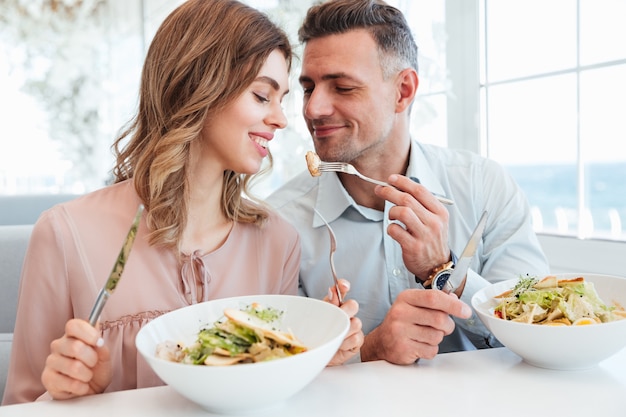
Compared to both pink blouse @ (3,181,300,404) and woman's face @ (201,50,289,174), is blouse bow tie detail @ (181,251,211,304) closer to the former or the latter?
pink blouse @ (3,181,300,404)

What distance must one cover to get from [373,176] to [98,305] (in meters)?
1.27

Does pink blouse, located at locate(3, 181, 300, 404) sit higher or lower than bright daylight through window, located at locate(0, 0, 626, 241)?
lower

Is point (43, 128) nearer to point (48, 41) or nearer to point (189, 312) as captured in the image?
point (48, 41)

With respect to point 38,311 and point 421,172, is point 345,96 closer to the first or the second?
point 421,172

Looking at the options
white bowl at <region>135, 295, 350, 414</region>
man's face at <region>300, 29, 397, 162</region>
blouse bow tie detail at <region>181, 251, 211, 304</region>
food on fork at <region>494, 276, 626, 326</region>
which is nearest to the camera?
white bowl at <region>135, 295, 350, 414</region>

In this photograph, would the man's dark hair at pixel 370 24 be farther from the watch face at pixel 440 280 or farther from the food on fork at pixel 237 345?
the food on fork at pixel 237 345

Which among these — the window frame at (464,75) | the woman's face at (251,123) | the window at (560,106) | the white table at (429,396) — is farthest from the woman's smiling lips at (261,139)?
the window frame at (464,75)

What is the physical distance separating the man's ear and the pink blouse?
A: 875 mm

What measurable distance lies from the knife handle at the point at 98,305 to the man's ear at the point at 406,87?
4.50ft

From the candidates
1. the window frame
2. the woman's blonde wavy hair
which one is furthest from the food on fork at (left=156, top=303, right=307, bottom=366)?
the window frame

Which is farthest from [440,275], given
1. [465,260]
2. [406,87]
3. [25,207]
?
[25,207]

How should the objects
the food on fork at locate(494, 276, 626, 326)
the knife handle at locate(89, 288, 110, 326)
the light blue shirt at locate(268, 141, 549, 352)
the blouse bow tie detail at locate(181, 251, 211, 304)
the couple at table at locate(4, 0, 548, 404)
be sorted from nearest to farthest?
the knife handle at locate(89, 288, 110, 326) → the food on fork at locate(494, 276, 626, 326) → the couple at table at locate(4, 0, 548, 404) → the blouse bow tie detail at locate(181, 251, 211, 304) → the light blue shirt at locate(268, 141, 549, 352)

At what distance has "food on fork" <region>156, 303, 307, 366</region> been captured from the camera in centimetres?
86

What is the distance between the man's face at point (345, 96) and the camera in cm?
187
